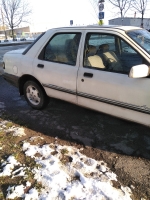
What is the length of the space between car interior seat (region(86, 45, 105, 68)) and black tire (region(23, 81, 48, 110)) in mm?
1312

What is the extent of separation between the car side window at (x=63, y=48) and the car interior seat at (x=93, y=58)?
224 millimetres

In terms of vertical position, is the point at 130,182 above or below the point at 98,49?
below

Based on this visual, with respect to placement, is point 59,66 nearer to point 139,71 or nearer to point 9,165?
point 139,71

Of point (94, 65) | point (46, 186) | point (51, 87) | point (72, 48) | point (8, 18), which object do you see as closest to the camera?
point (46, 186)

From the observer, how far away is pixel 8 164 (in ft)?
8.75

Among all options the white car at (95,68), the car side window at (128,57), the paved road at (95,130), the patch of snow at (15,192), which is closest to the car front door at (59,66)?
the white car at (95,68)

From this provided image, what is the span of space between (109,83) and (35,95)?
190cm

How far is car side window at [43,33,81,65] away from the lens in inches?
135

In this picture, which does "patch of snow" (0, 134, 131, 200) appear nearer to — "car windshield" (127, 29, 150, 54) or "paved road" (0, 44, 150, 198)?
"paved road" (0, 44, 150, 198)

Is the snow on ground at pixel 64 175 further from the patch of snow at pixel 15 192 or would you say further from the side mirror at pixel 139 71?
the side mirror at pixel 139 71

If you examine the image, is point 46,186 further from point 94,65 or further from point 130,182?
point 94,65

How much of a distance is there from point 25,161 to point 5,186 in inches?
18.4

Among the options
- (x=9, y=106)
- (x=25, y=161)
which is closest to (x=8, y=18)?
(x=9, y=106)

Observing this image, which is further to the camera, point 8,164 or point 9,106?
point 9,106
